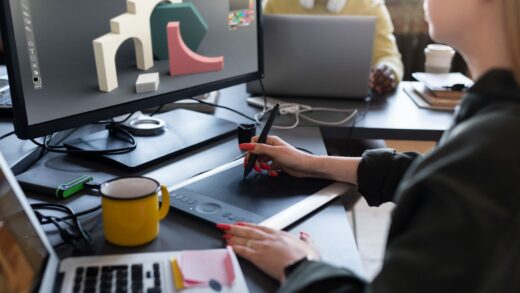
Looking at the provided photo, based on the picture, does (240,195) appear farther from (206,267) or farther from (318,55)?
(318,55)

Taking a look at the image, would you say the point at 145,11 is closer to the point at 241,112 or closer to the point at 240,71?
the point at 240,71

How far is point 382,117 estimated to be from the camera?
1.36 m

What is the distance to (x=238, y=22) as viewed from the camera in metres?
1.27

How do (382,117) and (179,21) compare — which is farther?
(382,117)

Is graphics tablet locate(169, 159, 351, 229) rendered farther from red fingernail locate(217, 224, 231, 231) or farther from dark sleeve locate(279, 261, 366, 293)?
dark sleeve locate(279, 261, 366, 293)

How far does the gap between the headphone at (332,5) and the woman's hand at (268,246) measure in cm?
131

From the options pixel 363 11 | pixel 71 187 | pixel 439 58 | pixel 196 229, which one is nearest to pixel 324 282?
pixel 196 229

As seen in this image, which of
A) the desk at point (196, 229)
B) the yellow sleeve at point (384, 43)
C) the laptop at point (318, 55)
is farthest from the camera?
the yellow sleeve at point (384, 43)

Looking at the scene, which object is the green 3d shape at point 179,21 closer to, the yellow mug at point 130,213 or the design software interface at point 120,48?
the design software interface at point 120,48

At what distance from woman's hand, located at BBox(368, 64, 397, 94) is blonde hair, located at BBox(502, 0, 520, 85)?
0.95 metres

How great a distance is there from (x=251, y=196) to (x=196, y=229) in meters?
0.14

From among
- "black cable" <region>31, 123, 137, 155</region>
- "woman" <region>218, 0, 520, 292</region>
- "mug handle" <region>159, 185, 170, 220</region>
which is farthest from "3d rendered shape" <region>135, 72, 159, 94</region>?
"woman" <region>218, 0, 520, 292</region>

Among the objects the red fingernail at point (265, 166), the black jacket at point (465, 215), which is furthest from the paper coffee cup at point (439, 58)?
the black jacket at point (465, 215)

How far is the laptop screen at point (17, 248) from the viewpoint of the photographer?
1.96 feet
